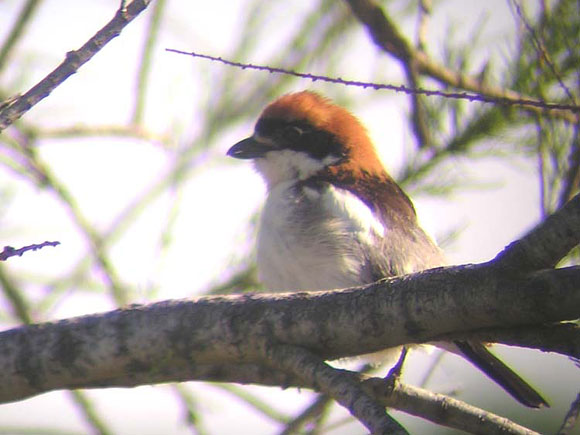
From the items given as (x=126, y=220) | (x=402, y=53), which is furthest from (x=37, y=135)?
(x=402, y=53)

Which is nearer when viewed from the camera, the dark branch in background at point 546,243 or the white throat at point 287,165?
the dark branch in background at point 546,243

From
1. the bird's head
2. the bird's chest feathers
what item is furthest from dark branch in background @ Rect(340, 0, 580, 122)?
the bird's chest feathers

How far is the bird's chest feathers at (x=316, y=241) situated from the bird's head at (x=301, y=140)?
46 cm

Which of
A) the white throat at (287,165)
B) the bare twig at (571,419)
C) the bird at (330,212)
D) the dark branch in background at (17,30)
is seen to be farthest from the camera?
the white throat at (287,165)

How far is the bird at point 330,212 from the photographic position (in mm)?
3605

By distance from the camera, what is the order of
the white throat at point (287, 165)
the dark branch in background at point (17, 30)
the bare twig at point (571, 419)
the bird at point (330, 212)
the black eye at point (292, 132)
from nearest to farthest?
the bare twig at point (571, 419), the bird at point (330, 212), the dark branch in background at point (17, 30), the white throat at point (287, 165), the black eye at point (292, 132)

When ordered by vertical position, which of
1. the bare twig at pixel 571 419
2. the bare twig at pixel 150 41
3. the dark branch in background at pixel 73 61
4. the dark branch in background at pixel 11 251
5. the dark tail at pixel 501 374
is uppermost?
the bare twig at pixel 150 41

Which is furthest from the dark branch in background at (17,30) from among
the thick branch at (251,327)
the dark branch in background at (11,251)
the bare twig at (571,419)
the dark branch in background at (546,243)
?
the bare twig at (571,419)

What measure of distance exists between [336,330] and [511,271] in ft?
1.66

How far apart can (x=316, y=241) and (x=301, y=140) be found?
34.1 inches

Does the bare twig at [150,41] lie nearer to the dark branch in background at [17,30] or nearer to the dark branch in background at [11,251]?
the dark branch in background at [17,30]

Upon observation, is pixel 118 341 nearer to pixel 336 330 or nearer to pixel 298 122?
pixel 336 330

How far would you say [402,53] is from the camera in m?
4.19

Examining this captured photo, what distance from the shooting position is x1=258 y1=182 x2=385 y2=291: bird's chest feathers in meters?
3.64
